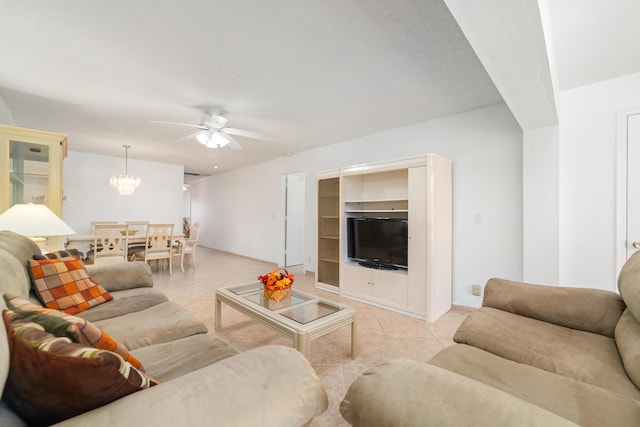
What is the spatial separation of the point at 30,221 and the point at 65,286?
2.54 feet

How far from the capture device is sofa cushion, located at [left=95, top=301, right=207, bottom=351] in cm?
151

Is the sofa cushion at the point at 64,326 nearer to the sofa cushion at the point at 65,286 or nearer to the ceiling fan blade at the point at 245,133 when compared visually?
the sofa cushion at the point at 65,286

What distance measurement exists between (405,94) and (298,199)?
361 cm

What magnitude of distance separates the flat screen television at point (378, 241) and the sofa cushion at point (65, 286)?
8.84 ft

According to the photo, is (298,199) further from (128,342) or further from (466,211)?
(128,342)

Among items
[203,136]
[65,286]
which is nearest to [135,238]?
[203,136]

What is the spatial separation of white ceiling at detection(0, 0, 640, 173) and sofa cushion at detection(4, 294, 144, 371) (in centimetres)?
174

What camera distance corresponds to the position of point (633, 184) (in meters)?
2.32

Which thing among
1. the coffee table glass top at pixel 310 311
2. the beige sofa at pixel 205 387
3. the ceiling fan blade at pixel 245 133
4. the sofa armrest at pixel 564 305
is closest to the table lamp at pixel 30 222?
the beige sofa at pixel 205 387

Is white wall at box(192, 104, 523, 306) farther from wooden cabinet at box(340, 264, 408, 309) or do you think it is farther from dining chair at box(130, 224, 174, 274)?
dining chair at box(130, 224, 174, 274)

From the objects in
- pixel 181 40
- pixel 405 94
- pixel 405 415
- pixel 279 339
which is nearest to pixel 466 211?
pixel 405 94

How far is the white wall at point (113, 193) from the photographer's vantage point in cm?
556

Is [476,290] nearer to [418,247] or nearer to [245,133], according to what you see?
[418,247]

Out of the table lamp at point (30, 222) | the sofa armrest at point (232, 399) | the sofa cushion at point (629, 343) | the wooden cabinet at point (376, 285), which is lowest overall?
the wooden cabinet at point (376, 285)
